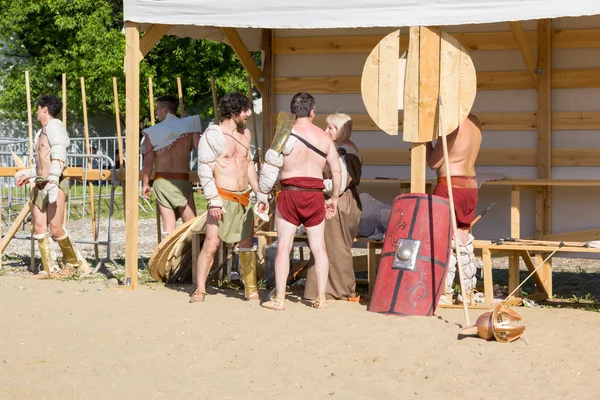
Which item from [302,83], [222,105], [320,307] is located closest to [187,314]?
[320,307]

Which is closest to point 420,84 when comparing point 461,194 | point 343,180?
point 461,194

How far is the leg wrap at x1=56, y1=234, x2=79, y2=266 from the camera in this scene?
10023 mm

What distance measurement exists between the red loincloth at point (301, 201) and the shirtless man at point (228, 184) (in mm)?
529

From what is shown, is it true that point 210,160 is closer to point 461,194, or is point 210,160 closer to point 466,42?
point 461,194

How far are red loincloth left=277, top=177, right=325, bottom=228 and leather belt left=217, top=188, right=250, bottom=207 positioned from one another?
A: 52 cm

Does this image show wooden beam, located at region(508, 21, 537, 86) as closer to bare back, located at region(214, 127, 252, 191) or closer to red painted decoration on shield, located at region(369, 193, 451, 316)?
red painted decoration on shield, located at region(369, 193, 451, 316)

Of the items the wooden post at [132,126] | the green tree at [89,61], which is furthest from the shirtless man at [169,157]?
the green tree at [89,61]

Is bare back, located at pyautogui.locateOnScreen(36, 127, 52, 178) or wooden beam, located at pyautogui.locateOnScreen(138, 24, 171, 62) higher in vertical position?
wooden beam, located at pyautogui.locateOnScreen(138, 24, 171, 62)

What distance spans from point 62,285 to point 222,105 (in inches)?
91.6

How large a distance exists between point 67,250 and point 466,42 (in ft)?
14.0

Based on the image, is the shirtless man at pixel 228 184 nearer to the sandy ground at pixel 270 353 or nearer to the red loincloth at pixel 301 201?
the sandy ground at pixel 270 353

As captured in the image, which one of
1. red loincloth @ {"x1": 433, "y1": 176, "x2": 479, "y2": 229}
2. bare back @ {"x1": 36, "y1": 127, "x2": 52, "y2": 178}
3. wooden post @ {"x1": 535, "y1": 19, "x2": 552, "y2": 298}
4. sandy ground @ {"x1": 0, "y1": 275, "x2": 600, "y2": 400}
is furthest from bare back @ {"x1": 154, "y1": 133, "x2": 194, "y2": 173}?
wooden post @ {"x1": 535, "y1": 19, "x2": 552, "y2": 298}

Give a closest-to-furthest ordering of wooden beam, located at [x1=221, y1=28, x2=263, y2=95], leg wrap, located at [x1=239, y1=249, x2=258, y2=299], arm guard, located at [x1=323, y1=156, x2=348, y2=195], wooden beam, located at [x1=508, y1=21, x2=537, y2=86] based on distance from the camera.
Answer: arm guard, located at [x1=323, y1=156, x2=348, y2=195], leg wrap, located at [x1=239, y1=249, x2=258, y2=299], wooden beam, located at [x1=508, y1=21, x2=537, y2=86], wooden beam, located at [x1=221, y1=28, x2=263, y2=95]

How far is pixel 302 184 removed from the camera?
26.1ft
